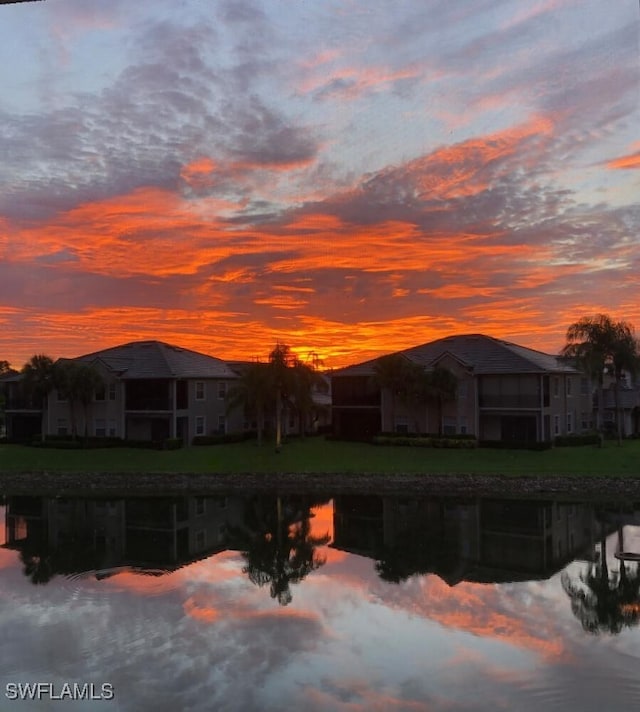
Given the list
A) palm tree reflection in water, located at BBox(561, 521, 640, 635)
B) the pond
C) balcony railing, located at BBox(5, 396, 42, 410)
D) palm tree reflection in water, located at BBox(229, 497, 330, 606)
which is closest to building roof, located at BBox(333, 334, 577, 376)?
the pond

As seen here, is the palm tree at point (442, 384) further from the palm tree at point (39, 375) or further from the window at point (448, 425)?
the palm tree at point (39, 375)

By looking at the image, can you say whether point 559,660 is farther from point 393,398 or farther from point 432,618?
point 393,398

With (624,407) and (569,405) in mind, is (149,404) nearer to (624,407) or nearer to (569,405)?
(569,405)

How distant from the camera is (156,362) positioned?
48.5 meters

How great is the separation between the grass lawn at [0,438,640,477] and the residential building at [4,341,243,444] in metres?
3.64

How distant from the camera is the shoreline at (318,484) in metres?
32.5

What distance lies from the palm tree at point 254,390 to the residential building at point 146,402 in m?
3.56

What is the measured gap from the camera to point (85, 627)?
14617 millimetres

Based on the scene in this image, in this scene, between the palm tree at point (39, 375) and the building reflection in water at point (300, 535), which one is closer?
the building reflection in water at point (300, 535)

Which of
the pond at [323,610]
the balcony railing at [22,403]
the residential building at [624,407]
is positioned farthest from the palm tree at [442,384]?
the balcony railing at [22,403]

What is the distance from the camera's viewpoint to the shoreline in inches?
1281

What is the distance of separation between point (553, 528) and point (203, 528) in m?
13.0

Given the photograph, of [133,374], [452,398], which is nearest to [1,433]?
[133,374]

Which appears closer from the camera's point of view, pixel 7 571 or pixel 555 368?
pixel 7 571
